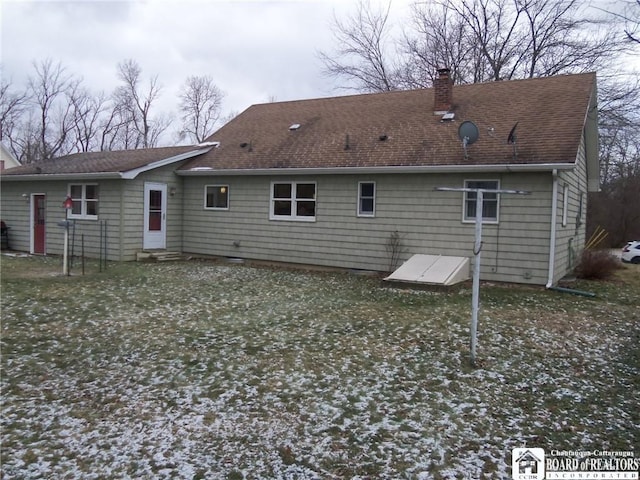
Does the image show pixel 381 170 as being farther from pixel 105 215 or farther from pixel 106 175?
pixel 105 215

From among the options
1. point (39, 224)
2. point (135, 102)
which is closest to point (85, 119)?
point (135, 102)

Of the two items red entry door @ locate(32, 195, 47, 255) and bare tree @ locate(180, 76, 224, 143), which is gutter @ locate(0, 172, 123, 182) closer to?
red entry door @ locate(32, 195, 47, 255)

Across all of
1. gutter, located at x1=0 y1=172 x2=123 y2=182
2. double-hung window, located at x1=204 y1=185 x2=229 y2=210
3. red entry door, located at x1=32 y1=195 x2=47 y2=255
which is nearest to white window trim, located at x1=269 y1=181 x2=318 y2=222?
double-hung window, located at x1=204 y1=185 x2=229 y2=210

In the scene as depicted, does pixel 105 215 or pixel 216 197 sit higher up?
pixel 216 197

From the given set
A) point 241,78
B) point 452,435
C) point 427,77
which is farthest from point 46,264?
point 241,78

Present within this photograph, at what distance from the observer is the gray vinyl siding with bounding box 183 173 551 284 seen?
1044cm

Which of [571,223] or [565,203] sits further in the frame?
[571,223]

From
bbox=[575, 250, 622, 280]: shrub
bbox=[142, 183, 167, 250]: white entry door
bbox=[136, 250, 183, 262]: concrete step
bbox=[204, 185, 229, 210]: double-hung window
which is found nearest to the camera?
bbox=[575, 250, 622, 280]: shrub

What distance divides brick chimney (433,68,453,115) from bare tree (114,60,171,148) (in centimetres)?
3501

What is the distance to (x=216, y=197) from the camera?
14.6 meters

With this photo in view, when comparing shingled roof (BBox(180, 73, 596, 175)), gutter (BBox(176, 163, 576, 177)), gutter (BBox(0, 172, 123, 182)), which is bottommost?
gutter (BBox(0, 172, 123, 182))

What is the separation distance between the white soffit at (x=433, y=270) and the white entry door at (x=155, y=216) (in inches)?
297

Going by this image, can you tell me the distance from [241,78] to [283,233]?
26.6 m

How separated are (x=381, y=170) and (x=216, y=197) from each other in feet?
18.4
